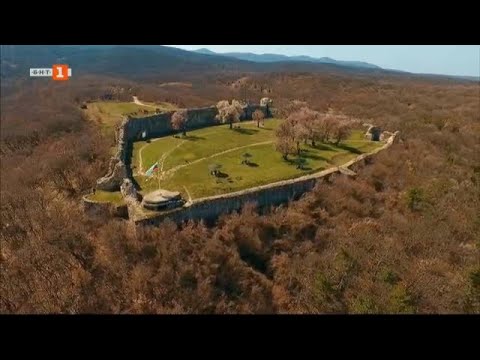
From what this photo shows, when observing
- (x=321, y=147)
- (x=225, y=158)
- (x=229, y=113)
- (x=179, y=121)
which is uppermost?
(x=229, y=113)

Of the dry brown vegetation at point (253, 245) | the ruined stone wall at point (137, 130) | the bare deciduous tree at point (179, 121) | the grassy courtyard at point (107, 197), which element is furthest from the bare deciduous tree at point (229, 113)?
the grassy courtyard at point (107, 197)

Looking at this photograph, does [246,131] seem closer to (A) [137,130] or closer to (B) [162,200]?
(A) [137,130]

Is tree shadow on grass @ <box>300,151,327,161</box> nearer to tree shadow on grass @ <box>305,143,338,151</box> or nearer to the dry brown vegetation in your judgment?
tree shadow on grass @ <box>305,143,338,151</box>

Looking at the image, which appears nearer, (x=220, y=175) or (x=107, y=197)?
(x=107, y=197)

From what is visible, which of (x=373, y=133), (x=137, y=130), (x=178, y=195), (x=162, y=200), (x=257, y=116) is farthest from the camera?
(x=257, y=116)

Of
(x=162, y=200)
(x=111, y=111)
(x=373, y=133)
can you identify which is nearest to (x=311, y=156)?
(x=373, y=133)

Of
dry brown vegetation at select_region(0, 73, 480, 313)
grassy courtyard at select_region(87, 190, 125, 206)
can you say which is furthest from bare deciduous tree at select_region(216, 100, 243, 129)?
grassy courtyard at select_region(87, 190, 125, 206)
